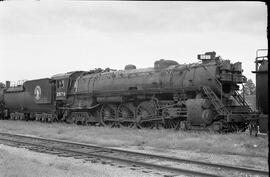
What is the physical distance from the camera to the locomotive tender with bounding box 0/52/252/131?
55.5 ft

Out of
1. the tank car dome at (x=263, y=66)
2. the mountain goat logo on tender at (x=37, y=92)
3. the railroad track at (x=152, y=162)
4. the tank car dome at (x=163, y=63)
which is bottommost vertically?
the railroad track at (x=152, y=162)

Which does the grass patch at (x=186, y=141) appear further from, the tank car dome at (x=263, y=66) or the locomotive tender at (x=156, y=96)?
the tank car dome at (x=263, y=66)

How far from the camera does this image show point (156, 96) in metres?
19.7

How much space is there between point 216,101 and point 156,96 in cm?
399

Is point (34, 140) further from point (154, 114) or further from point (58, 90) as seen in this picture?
point (58, 90)

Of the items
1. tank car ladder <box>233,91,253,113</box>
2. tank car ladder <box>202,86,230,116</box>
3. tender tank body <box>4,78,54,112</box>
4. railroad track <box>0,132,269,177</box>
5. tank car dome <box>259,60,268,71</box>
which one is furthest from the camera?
tender tank body <box>4,78,54,112</box>

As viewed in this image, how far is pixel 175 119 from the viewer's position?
18.5 meters

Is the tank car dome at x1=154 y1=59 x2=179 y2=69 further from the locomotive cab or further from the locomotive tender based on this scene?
the locomotive cab

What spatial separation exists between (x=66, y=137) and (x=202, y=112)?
270 inches

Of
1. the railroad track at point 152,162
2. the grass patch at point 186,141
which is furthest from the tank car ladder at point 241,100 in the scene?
the railroad track at point 152,162

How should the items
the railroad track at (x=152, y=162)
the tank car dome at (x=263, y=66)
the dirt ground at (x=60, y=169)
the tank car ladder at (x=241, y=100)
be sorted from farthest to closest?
the tank car ladder at (x=241, y=100) → the tank car dome at (x=263, y=66) → the railroad track at (x=152, y=162) → the dirt ground at (x=60, y=169)

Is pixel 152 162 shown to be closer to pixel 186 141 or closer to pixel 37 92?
pixel 186 141

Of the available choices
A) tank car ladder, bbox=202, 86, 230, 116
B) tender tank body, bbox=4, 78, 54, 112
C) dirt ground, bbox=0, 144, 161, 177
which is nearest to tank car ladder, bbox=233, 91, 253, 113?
tank car ladder, bbox=202, 86, 230, 116

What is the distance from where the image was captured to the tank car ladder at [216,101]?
16422mm
